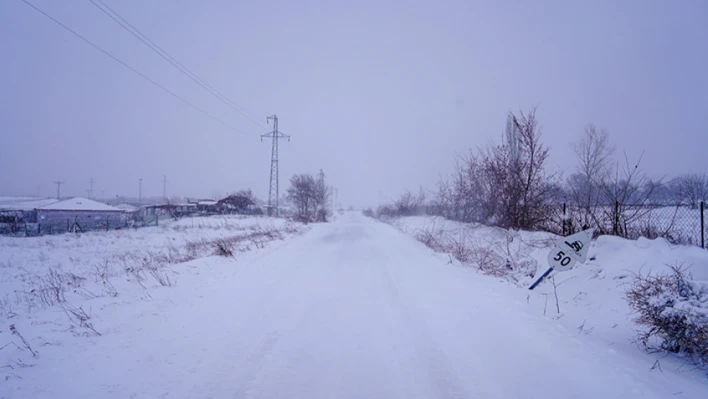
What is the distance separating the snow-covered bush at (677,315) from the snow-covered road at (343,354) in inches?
18.6

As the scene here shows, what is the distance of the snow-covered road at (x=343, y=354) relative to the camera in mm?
3125

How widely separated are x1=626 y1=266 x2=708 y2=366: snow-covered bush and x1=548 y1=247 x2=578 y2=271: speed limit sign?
152 cm

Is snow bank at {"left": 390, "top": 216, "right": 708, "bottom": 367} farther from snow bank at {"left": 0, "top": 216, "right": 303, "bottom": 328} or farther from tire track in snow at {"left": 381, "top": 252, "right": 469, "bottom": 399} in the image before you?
snow bank at {"left": 0, "top": 216, "right": 303, "bottom": 328}

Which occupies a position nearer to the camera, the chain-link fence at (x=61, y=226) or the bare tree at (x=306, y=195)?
the chain-link fence at (x=61, y=226)

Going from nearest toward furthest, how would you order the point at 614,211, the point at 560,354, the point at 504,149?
1. the point at 560,354
2. the point at 614,211
3. the point at 504,149

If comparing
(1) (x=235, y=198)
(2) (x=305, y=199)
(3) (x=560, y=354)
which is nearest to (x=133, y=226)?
(2) (x=305, y=199)

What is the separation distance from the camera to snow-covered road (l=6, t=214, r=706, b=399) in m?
3.12

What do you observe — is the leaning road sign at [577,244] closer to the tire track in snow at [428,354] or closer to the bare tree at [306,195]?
the tire track in snow at [428,354]

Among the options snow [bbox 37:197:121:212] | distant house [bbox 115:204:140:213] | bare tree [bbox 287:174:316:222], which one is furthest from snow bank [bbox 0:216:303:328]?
bare tree [bbox 287:174:316:222]

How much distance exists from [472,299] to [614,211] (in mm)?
5168

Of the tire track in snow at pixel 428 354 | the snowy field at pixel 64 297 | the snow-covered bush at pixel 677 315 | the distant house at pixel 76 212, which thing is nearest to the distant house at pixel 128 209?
the distant house at pixel 76 212

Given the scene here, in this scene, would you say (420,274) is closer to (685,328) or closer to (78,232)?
(685,328)

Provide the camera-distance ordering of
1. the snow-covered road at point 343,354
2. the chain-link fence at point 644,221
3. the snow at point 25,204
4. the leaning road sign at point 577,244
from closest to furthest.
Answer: the snow-covered road at point 343,354
the leaning road sign at point 577,244
the chain-link fence at point 644,221
the snow at point 25,204

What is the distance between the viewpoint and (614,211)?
816 cm
